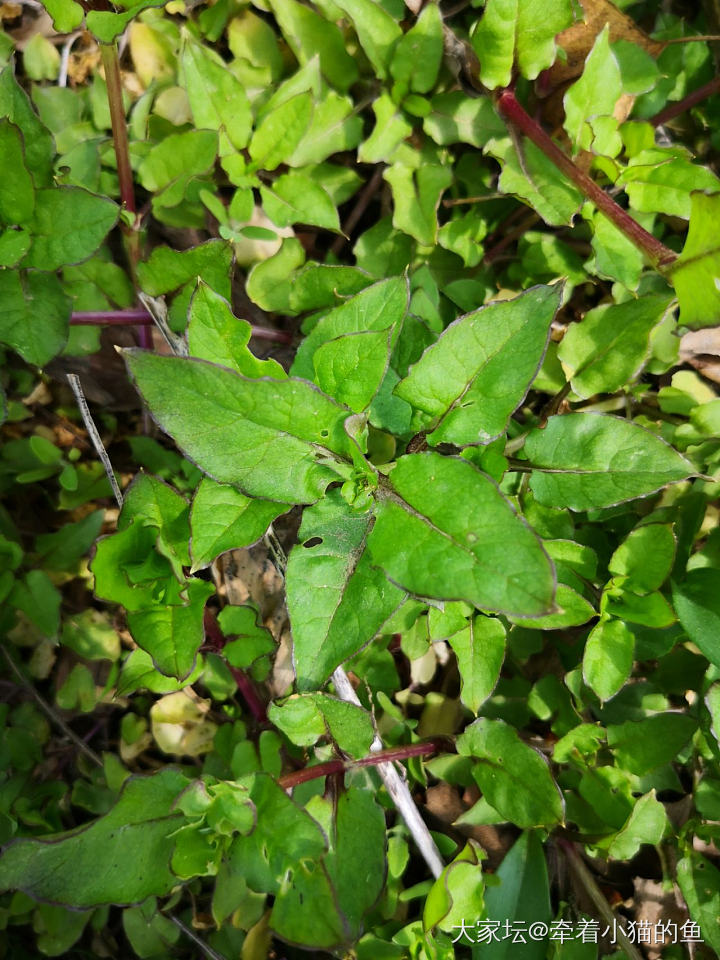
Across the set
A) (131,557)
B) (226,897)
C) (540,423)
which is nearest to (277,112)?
(540,423)

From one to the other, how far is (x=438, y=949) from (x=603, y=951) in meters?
0.69

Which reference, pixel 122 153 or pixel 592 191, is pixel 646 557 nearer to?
pixel 592 191

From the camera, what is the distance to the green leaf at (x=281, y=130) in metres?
2.25

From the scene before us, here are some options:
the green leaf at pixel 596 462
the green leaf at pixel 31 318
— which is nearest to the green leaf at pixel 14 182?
the green leaf at pixel 31 318

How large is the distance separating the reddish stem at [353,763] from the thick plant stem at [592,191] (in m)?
1.60

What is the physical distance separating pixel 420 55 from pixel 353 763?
7.06ft

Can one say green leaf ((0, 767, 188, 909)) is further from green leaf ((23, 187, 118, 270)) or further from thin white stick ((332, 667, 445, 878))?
green leaf ((23, 187, 118, 270))

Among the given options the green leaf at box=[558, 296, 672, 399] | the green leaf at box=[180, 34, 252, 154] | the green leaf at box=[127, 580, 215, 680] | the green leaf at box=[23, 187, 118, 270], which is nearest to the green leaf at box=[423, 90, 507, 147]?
the green leaf at box=[180, 34, 252, 154]

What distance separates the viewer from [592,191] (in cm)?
222

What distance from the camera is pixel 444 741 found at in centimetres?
238

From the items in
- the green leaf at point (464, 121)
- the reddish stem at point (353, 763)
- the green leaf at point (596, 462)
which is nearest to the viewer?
the green leaf at point (596, 462)

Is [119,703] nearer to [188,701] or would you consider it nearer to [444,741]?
[188,701]

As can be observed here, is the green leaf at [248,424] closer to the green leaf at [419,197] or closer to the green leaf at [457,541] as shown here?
the green leaf at [457,541]

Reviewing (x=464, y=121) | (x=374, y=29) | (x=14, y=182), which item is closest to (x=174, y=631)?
(x=14, y=182)
